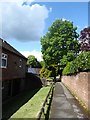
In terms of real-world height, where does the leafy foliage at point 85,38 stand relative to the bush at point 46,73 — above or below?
above

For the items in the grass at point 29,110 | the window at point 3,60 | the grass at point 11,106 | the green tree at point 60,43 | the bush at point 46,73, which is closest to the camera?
the grass at point 29,110

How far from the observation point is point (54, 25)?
5594 centimetres

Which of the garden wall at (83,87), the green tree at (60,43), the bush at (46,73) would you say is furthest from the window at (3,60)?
the bush at (46,73)

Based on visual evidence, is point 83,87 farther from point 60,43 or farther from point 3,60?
point 60,43

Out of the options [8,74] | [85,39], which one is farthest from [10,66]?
[85,39]

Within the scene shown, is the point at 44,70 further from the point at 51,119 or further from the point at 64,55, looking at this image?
the point at 51,119

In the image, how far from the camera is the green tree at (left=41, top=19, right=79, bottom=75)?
2069 inches

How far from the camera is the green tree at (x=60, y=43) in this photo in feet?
172

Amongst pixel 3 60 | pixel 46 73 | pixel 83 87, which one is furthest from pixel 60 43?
pixel 83 87

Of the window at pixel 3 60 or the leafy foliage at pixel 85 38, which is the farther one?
the leafy foliage at pixel 85 38

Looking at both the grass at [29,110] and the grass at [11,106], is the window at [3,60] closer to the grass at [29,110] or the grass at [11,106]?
the grass at [11,106]

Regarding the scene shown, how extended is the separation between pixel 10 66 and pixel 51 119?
46.6 feet

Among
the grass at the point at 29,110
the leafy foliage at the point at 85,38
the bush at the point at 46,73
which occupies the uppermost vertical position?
the leafy foliage at the point at 85,38

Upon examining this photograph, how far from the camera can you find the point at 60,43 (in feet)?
173
